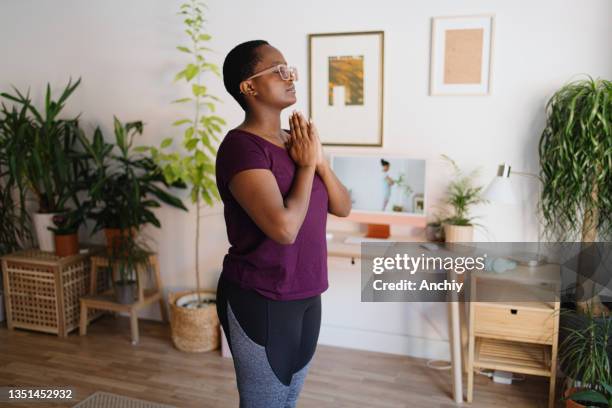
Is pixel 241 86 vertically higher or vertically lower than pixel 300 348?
higher

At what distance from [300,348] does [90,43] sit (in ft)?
9.77

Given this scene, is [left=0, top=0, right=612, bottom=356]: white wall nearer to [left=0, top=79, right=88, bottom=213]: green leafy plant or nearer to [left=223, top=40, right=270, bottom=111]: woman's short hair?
[left=0, top=79, right=88, bottom=213]: green leafy plant

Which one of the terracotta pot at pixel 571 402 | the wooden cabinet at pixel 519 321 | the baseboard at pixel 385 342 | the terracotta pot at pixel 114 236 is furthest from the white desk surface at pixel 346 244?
the terracotta pot at pixel 114 236

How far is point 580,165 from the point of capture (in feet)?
8.37

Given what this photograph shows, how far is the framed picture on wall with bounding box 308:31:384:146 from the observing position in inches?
122

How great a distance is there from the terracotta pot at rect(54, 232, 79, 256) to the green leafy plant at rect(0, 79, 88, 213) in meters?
0.20

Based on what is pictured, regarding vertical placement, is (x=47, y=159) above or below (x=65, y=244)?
above

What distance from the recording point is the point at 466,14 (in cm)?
289

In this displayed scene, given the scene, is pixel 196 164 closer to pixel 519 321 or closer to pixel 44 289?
pixel 44 289

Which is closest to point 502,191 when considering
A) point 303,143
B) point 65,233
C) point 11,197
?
point 303,143

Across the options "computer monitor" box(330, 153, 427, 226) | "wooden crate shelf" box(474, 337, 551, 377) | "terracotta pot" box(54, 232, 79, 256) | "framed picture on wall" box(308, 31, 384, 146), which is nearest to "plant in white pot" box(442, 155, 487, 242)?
"computer monitor" box(330, 153, 427, 226)

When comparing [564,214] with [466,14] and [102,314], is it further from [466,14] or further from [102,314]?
[102,314]

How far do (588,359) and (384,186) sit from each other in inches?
50.7

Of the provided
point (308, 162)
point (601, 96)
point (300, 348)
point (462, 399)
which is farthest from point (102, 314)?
point (601, 96)
